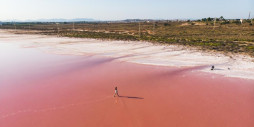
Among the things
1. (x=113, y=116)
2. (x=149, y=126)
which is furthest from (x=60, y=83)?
(x=149, y=126)

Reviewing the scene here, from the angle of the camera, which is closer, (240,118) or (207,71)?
(240,118)

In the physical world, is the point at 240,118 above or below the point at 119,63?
below

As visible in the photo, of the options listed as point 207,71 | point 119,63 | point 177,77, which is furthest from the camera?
point 119,63

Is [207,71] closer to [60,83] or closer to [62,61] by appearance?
[60,83]

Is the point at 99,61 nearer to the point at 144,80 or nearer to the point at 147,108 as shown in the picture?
the point at 144,80

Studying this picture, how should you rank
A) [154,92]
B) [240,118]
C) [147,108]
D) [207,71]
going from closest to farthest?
[240,118]
[147,108]
[154,92]
[207,71]

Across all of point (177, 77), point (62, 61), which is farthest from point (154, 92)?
point (62, 61)
